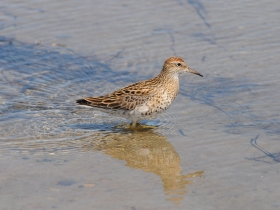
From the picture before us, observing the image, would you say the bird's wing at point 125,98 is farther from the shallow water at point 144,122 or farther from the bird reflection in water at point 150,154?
the bird reflection in water at point 150,154

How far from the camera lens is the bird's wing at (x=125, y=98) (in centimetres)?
1005

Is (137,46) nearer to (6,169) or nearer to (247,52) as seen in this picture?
(247,52)

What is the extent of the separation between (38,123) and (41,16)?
5.14 m

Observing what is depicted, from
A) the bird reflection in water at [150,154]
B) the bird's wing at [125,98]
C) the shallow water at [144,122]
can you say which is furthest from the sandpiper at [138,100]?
the bird reflection in water at [150,154]

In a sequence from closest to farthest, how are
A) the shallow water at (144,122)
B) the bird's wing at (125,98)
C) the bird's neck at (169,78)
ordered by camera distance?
the shallow water at (144,122) < the bird's wing at (125,98) < the bird's neck at (169,78)

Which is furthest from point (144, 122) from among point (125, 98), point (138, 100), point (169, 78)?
point (169, 78)

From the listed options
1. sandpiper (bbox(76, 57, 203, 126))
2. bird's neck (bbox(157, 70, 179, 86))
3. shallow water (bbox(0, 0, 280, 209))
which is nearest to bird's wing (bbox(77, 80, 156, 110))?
sandpiper (bbox(76, 57, 203, 126))

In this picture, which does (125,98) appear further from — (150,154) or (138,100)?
(150,154)

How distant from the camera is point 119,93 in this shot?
33.9ft

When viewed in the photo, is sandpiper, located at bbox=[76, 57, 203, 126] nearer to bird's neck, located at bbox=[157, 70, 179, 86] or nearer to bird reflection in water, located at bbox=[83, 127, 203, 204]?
bird's neck, located at bbox=[157, 70, 179, 86]

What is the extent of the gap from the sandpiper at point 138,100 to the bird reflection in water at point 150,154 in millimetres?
429

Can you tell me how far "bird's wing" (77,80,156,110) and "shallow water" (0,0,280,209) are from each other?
37 centimetres

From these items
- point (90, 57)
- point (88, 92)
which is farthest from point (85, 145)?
point (90, 57)

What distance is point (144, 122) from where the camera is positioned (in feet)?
34.0
